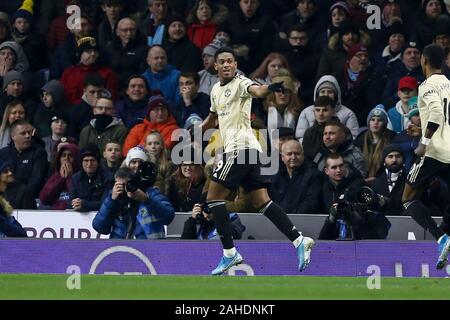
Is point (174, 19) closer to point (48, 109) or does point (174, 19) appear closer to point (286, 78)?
point (48, 109)

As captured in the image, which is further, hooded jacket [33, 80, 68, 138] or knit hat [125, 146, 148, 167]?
hooded jacket [33, 80, 68, 138]

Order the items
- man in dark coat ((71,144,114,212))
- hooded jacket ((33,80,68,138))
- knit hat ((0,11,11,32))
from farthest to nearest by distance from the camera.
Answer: knit hat ((0,11,11,32))
hooded jacket ((33,80,68,138))
man in dark coat ((71,144,114,212))

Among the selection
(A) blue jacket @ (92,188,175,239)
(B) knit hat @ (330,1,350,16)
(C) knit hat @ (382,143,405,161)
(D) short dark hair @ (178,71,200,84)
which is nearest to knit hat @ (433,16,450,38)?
(B) knit hat @ (330,1,350,16)

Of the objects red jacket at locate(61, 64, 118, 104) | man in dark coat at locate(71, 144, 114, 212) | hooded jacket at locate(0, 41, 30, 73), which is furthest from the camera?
hooded jacket at locate(0, 41, 30, 73)

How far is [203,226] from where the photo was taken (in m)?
16.1

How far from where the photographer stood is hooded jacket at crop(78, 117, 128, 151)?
18984mm

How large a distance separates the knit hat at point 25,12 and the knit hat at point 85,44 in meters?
1.06

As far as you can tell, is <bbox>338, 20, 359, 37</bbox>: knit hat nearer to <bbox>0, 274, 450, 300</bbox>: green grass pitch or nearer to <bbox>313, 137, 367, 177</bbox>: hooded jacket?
<bbox>313, 137, 367, 177</bbox>: hooded jacket

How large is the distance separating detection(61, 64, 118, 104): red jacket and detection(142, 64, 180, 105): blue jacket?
64 cm

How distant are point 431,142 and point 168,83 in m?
5.96

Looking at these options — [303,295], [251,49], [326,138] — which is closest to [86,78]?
[251,49]

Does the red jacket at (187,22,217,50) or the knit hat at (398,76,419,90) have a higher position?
the red jacket at (187,22,217,50)

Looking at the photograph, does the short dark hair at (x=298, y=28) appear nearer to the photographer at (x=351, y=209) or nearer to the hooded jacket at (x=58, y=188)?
the photographer at (x=351, y=209)

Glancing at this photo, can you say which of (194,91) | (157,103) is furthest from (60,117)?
(194,91)
